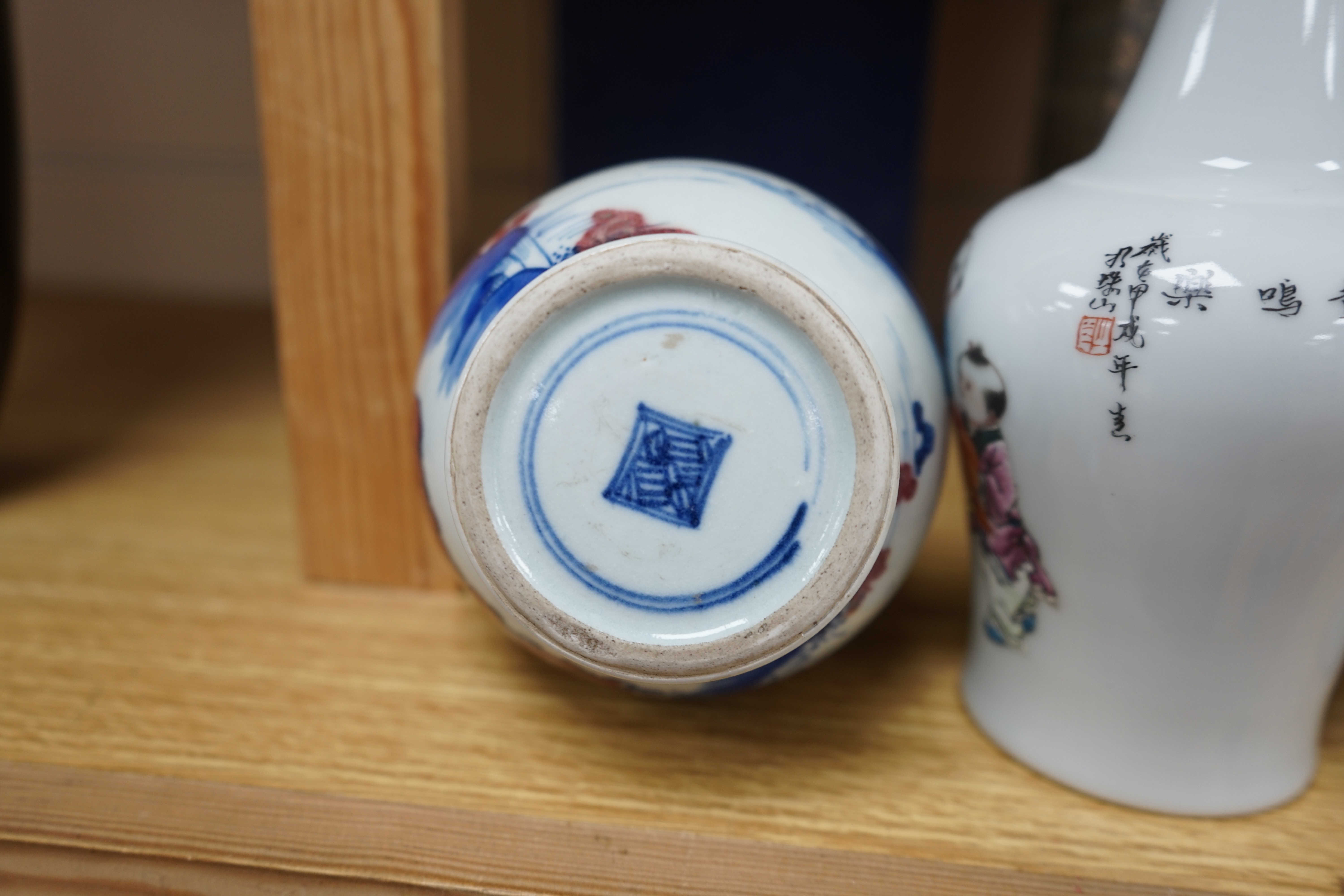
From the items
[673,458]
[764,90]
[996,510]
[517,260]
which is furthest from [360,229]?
[764,90]

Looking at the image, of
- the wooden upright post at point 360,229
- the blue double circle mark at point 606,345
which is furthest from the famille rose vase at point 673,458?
the wooden upright post at point 360,229

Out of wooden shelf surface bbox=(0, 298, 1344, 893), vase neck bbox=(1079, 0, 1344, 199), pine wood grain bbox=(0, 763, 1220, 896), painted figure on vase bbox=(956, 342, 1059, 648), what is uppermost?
vase neck bbox=(1079, 0, 1344, 199)

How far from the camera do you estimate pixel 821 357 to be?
42 cm

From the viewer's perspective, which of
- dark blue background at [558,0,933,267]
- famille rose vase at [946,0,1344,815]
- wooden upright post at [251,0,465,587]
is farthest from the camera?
dark blue background at [558,0,933,267]

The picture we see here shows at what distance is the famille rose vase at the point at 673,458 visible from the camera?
0.42 meters

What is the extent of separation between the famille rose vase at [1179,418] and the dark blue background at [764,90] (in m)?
0.53

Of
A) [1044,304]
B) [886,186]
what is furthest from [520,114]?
[1044,304]

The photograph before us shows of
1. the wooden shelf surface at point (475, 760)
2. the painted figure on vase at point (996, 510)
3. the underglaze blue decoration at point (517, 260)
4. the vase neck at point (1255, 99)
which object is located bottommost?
the wooden shelf surface at point (475, 760)

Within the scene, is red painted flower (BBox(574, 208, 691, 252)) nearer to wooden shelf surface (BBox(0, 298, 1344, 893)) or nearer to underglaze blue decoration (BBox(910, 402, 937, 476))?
underglaze blue decoration (BBox(910, 402, 937, 476))

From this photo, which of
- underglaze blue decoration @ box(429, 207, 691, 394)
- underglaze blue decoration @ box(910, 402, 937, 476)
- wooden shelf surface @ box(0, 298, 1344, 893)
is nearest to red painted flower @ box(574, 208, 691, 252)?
underglaze blue decoration @ box(429, 207, 691, 394)

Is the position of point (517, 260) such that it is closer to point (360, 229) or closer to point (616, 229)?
point (616, 229)

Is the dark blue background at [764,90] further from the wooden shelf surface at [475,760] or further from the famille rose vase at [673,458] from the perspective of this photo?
the famille rose vase at [673,458]

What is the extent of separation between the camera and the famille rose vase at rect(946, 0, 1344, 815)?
41cm

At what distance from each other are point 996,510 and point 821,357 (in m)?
0.15
